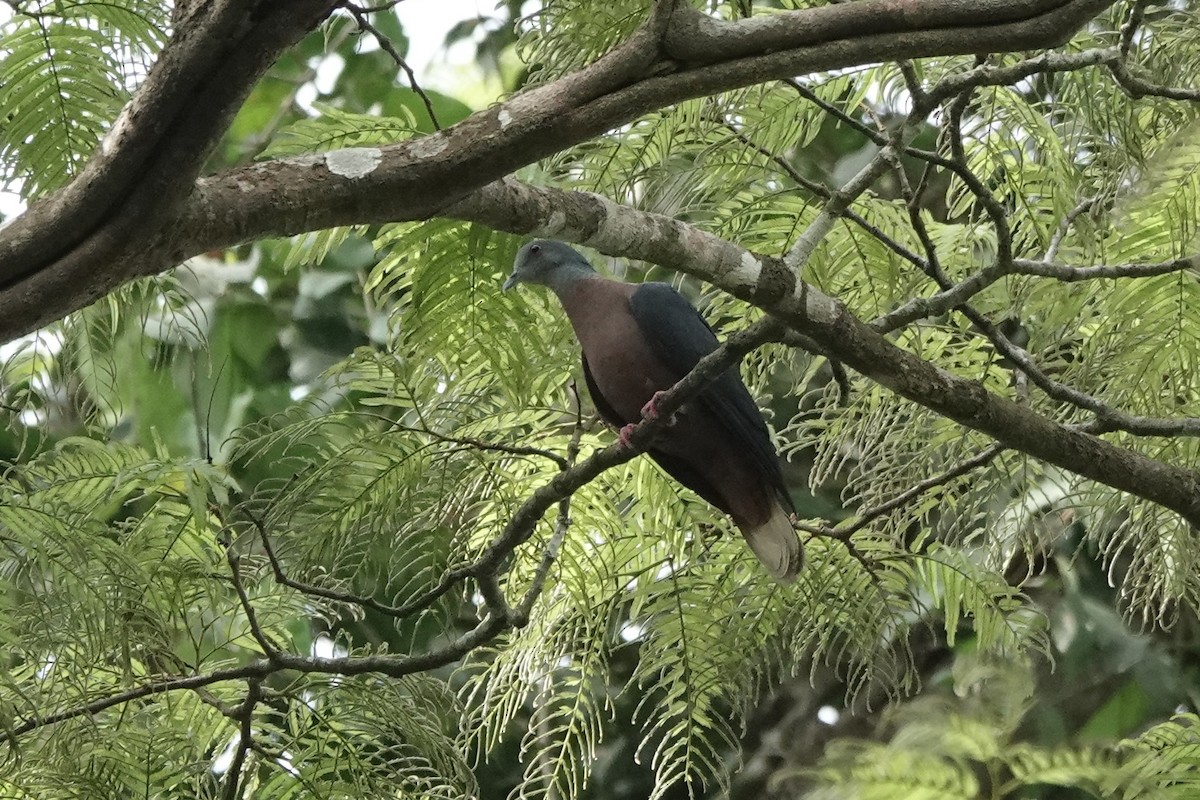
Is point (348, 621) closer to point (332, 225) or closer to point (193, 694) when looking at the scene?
point (193, 694)

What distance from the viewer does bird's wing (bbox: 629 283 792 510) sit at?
8.47 feet

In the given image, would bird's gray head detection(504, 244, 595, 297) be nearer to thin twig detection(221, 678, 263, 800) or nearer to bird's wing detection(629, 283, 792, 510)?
bird's wing detection(629, 283, 792, 510)

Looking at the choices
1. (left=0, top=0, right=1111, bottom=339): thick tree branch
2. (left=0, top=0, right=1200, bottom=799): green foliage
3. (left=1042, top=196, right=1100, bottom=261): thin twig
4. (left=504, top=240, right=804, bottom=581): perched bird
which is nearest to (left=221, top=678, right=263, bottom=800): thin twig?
(left=0, top=0, right=1200, bottom=799): green foliage

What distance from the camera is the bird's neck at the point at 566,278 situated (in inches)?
109

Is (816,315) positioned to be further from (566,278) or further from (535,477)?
(566,278)

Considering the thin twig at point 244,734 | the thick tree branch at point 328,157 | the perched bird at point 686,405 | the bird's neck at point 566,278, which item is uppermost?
the bird's neck at point 566,278

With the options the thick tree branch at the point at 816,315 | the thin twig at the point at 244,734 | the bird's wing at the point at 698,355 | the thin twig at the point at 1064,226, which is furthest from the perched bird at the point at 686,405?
the thin twig at the point at 244,734

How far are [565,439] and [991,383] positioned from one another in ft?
2.74

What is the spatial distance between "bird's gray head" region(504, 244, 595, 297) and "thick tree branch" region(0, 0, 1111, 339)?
45.9 inches

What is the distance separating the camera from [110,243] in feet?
4.38

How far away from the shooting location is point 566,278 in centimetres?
279

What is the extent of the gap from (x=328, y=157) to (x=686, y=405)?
111 centimetres

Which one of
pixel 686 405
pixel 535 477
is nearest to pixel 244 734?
pixel 535 477

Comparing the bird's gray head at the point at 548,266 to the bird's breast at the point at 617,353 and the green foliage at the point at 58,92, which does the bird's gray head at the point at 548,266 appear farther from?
the green foliage at the point at 58,92
